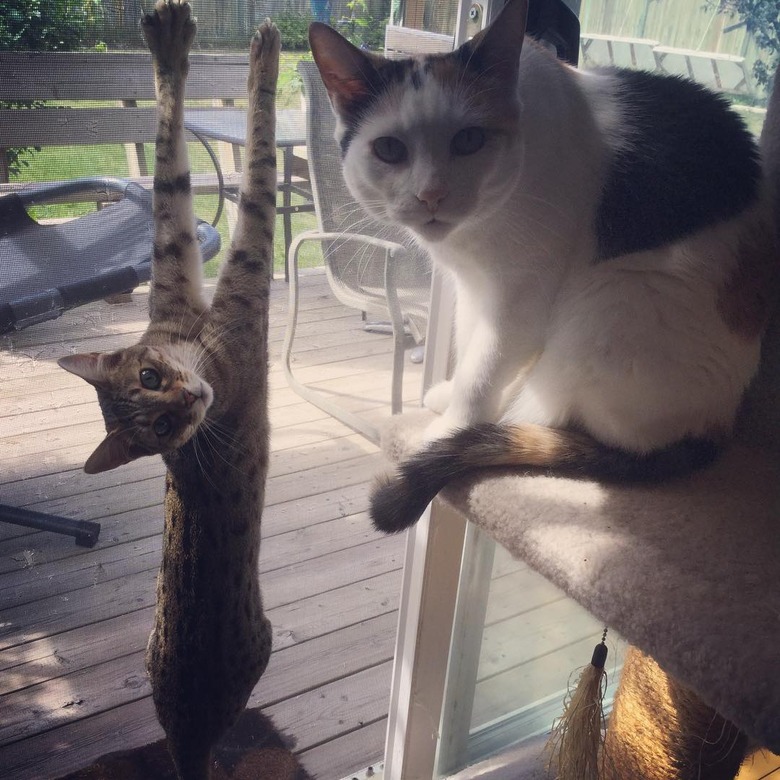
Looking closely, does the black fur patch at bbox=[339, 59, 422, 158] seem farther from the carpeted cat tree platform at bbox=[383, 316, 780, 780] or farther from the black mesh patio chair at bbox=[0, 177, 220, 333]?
the carpeted cat tree platform at bbox=[383, 316, 780, 780]

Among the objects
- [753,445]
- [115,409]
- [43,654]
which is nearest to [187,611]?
[115,409]

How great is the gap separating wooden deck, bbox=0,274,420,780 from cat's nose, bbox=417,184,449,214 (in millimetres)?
538

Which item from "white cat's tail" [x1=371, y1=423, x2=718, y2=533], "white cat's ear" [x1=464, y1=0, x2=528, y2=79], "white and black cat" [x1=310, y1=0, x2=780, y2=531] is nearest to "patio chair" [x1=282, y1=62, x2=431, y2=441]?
"white and black cat" [x1=310, y1=0, x2=780, y2=531]

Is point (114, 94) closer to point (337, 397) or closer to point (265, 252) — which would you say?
point (265, 252)

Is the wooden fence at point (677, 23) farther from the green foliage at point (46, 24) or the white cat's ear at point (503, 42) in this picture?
the green foliage at point (46, 24)

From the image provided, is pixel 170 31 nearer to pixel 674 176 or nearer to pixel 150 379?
pixel 150 379

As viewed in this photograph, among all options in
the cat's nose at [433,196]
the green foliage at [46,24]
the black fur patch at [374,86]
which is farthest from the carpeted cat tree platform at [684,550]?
the green foliage at [46,24]

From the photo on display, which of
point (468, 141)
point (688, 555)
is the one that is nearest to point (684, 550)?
point (688, 555)

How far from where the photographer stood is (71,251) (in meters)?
1.04

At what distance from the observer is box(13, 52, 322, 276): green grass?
3.09 feet

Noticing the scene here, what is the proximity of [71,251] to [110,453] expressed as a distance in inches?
12.6

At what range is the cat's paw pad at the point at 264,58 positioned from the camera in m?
0.98

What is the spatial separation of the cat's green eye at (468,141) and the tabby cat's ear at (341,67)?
0.46ft

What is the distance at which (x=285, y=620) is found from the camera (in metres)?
1.61
